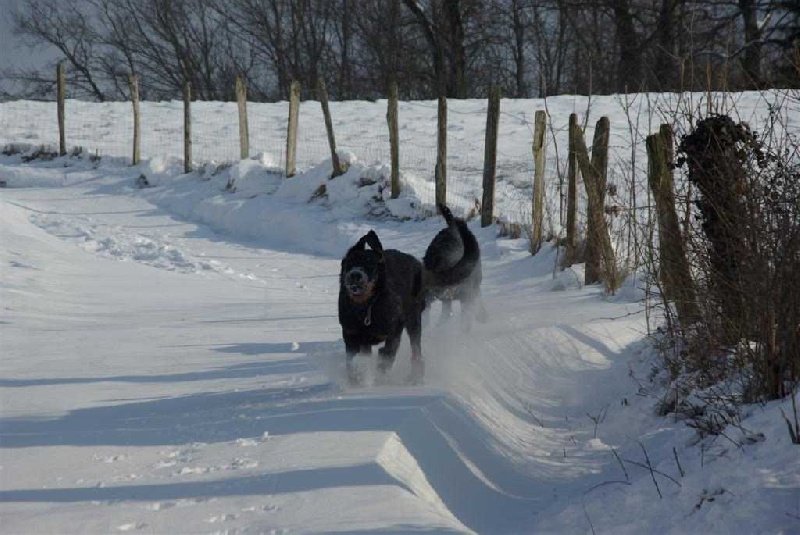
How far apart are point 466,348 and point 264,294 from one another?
4.46 m

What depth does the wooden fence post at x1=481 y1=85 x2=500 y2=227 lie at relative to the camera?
14.1m

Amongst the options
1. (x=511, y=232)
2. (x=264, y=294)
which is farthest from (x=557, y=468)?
(x=511, y=232)

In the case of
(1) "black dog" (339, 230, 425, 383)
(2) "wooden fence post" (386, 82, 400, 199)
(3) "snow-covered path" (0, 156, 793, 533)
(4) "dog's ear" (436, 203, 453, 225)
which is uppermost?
(2) "wooden fence post" (386, 82, 400, 199)

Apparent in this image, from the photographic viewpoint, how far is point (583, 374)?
22.2ft

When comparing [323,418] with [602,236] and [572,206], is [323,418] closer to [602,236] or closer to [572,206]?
[602,236]

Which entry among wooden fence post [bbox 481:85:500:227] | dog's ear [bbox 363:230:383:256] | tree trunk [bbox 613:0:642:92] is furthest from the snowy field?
tree trunk [bbox 613:0:642:92]

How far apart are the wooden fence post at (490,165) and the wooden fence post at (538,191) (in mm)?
906

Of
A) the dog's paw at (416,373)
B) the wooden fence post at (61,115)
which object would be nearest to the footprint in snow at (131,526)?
the dog's paw at (416,373)

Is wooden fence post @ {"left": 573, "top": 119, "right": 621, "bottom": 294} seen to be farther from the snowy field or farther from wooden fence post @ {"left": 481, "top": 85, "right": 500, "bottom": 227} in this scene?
wooden fence post @ {"left": 481, "top": 85, "right": 500, "bottom": 227}

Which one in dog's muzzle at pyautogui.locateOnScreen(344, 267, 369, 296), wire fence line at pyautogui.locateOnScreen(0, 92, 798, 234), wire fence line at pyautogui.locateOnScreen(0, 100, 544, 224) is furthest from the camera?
wire fence line at pyautogui.locateOnScreen(0, 100, 544, 224)

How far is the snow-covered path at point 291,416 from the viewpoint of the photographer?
11.9 feet

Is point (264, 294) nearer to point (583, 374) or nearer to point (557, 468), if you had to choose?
point (583, 374)

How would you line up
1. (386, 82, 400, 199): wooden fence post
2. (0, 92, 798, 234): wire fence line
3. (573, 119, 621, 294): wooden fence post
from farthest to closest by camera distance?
(0, 92, 798, 234): wire fence line
(386, 82, 400, 199): wooden fence post
(573, 119, 621, 294): wooden fence post

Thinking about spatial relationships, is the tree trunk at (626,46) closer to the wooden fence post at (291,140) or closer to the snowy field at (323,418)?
the wooden fence post at (291,140)
